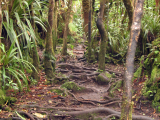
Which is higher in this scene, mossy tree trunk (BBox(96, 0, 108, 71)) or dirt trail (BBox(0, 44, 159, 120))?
mossy tree trunk (BBox(96, 0, 108, 71))

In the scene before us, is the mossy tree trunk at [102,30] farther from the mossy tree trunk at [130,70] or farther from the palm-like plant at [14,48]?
the mossy tree trunk at [130,70]

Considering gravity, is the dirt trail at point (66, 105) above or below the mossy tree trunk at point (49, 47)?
below

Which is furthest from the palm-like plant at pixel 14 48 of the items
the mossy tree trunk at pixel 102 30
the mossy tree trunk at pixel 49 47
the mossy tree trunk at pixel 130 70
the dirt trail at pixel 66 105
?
the mossy tree trunk at pixel 102 30

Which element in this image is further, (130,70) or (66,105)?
(66,105)

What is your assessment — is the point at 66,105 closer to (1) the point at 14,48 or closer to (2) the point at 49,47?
(1) the point at 14,48

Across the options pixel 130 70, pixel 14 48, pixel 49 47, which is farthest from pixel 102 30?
pixel 130 70

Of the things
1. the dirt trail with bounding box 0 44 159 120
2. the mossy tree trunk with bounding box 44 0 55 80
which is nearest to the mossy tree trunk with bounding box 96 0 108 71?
the dirt trail with bounding box 0 44 159 120

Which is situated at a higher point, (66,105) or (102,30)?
(102,30)

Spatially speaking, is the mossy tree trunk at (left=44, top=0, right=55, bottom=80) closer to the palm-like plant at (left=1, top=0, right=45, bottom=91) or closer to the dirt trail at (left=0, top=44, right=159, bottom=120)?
the dirt trail at (left=0, top=44, right=159, bottom=120)

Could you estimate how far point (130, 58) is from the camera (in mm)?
2135

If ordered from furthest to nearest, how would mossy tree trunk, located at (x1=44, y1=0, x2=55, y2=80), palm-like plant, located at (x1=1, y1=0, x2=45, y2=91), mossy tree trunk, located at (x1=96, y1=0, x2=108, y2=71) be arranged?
1. mossy tree trunk, located at (x1=96, y1=0, x2=108, y2=71)
2. mossy tree trunk, located at (x1=44, y1=0, x2=55, y2=80)
3. palm-like plant, located at (x1=1, y1=0, x2=45, y2=91)

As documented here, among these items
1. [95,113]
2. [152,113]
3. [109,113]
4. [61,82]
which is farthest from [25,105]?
[152,113]

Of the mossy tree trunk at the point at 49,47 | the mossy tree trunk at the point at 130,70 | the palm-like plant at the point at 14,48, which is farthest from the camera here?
the mossy tree trunk at the point at 49,47

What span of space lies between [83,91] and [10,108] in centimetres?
240
